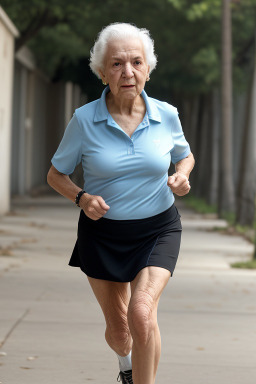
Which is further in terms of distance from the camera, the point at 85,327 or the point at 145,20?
the point at 145,20

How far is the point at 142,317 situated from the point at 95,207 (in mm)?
537

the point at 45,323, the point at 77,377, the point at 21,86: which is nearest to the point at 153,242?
the point at 77,377

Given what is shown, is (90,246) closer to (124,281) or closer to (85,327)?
(124,281)

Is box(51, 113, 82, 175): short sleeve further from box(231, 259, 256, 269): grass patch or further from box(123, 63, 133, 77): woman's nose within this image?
box(231, 259, 256, 269): grass patch

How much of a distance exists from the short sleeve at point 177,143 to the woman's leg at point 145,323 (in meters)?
0.64

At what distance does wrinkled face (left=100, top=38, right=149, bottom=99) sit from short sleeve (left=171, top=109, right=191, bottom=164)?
0.92 feet

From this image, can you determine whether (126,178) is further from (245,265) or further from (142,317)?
(245,265)

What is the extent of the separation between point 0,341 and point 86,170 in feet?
9.66

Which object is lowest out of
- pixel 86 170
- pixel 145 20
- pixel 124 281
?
Result: pixel 124 281

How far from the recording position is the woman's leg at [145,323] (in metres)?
4.55

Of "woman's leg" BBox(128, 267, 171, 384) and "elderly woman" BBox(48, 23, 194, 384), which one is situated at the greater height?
"elderly woman" BBox(48, 23, 194, 384)

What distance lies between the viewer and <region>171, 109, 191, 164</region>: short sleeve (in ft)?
16.5

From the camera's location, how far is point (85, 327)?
813cm

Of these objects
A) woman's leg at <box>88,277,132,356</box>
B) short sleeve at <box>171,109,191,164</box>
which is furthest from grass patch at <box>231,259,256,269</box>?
short sleeve at <box>171,109,191,164</box>
